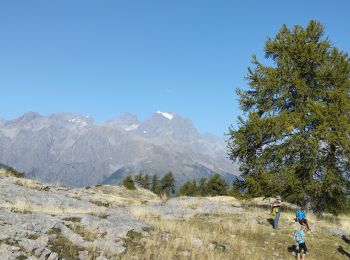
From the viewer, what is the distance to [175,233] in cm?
1931

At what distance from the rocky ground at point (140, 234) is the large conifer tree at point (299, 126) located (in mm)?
2265

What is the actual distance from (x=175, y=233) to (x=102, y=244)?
4560 millimetres

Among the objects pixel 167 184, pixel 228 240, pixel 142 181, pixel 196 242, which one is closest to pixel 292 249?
pixel 228 240

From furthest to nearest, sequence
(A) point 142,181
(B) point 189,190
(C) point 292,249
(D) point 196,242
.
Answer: (A) point 142,181
(B) point 189,190
(C) point 292,249
(D) point 196,242

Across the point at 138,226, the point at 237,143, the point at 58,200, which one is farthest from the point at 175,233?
the point at 237,143

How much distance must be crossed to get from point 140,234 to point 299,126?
1421 centimetres

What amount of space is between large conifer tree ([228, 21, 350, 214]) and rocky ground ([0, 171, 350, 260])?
2.26m

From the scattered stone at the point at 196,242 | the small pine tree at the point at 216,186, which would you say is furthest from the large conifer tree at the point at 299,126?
the small pine tree at the point at 216,186

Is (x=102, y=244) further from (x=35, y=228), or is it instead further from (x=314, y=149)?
(x=314, y=149)

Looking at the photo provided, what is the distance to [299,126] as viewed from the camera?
2755 centimetres

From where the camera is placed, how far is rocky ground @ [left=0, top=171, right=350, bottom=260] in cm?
1441

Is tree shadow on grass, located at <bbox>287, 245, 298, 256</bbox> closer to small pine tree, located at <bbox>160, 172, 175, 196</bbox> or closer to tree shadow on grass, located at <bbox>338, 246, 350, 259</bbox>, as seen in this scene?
tree shadow on grass, located at <bbox>338, 246, 350, 259</bbox>

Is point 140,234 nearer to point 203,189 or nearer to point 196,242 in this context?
point 196,242

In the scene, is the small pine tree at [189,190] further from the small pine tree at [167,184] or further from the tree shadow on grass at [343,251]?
the tree shadow on grass at [343,251]
